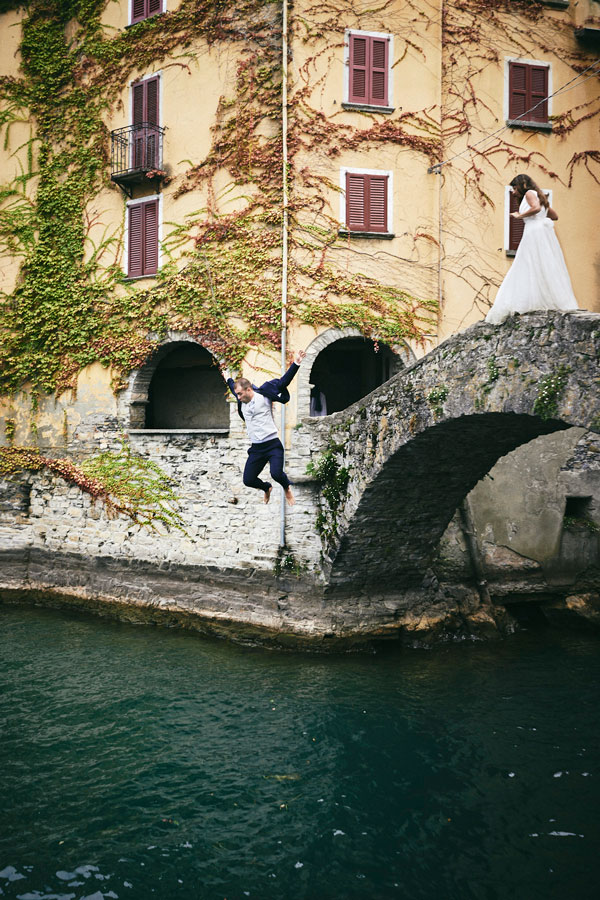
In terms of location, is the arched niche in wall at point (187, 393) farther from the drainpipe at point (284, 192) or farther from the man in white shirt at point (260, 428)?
the man in white shirt at point (260, 428)

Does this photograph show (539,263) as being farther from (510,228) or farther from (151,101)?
(151,101)

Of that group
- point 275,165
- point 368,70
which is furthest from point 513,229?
point 275,165

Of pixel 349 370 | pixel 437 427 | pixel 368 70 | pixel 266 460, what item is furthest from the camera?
pixel 349 370

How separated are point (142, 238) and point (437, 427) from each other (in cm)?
765

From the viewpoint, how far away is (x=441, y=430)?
845cm

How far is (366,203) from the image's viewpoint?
1244 cm

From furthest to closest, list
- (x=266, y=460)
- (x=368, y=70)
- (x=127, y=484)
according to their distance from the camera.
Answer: (x=127, y=484) < (x=368, y=70) < (x=266, y=460)

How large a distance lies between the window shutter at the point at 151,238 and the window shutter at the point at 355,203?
3.54m

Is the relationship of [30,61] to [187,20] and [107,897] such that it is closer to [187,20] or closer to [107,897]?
[187,20]

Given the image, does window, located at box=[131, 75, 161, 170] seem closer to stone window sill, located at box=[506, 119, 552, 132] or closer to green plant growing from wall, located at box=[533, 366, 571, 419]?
stone window sill, located at box=[506, 119, 552, 132]

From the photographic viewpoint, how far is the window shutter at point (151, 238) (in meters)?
13.2

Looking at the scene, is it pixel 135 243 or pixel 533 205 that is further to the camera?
pixel 135 243

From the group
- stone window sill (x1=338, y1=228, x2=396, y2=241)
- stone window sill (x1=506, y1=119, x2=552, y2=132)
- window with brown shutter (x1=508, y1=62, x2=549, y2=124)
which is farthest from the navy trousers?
window with brown shutter (x1=508, y1=62, x2=549, y2=124)

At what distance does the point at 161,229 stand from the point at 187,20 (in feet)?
11.9
